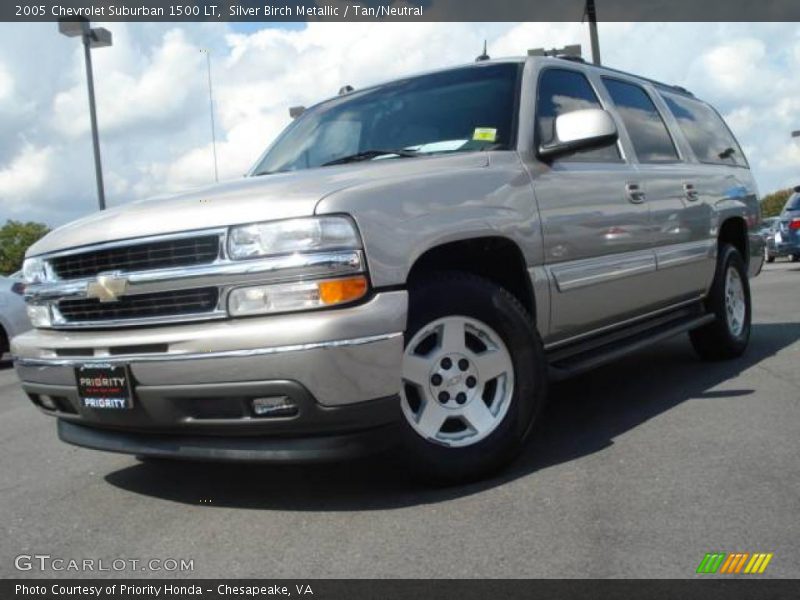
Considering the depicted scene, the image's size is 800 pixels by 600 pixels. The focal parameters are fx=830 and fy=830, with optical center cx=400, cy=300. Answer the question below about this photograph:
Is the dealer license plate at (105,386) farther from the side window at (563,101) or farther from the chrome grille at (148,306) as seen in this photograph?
the side window at (563,101)

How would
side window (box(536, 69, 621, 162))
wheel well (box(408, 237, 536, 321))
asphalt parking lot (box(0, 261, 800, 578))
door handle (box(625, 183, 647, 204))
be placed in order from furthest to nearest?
1. door handle (box(625, 183, 647, 204))
2. side window (box(536, 69, 621, 162))
3. wheel well (box(408, 237, 536, 321))
4. asphalt parking lot (box(0, 261, 800, 578))

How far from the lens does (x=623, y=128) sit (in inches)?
204

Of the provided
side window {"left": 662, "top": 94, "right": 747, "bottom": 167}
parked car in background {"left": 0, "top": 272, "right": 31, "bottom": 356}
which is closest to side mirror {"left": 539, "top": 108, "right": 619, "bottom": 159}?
side window {"left": 662, "top": 94, "right": 747, "bottom": 167}

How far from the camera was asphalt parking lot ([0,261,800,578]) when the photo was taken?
9.16 feet

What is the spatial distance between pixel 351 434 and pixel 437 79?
2.27 meters

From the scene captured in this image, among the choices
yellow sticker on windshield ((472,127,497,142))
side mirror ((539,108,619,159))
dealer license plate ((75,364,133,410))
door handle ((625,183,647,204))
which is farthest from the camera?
door handle ((625,183,647,204))

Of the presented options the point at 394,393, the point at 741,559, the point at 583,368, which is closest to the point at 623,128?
the point at 583,368

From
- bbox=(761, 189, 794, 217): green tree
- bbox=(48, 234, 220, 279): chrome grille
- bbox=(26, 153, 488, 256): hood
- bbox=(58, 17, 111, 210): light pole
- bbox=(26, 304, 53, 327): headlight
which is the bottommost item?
bbox=(761, 189, 794, 217): green tree

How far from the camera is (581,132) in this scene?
158 inches

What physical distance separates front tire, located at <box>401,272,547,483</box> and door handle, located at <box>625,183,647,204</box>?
1517mm

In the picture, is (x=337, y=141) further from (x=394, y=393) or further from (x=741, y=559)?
(x=741, y=559)

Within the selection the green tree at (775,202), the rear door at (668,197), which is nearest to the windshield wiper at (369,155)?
the rear door at (668,197)

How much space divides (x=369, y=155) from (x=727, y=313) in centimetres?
348
